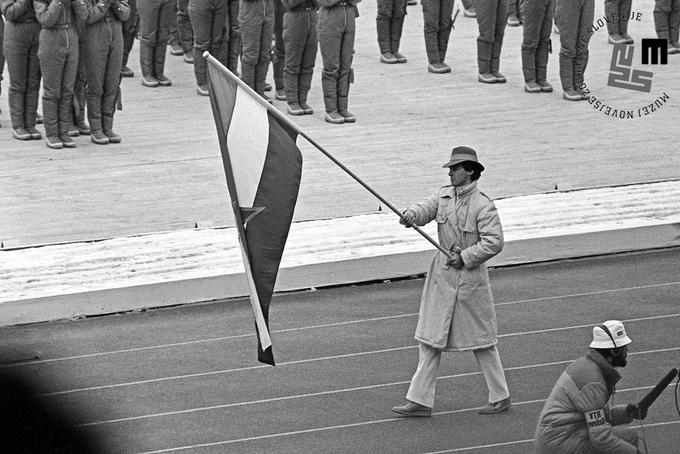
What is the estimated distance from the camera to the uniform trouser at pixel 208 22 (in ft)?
57.9

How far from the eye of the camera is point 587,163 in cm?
1539

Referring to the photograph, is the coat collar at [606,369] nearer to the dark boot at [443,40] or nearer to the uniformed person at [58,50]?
the uniformed person at [58,50]

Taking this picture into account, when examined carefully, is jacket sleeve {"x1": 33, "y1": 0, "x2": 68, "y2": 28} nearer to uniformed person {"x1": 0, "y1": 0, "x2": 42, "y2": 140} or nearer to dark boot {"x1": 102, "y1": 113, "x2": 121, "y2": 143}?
uniformed person {"x1": 0, "y1": 0, "x2": 42, "y2": 140}

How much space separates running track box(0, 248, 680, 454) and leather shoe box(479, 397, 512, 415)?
3.0 inches

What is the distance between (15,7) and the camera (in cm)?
1514

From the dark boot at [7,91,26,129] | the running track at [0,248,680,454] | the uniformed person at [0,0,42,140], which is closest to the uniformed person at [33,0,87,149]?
the uniformed person at [0,0,42,140]

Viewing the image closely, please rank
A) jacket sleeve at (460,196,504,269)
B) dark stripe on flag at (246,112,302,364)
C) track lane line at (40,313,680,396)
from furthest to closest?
track lane line at (40,313,680,396), jacket sleeve at (460,196,504,269), dark stripe on flag at (246,112,302,364)

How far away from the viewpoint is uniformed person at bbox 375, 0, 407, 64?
20203 millimetres

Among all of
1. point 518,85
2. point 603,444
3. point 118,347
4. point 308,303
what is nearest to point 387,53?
point 518,85

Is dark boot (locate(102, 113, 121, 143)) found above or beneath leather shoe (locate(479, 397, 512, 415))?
beneath

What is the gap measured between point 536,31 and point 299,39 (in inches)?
141

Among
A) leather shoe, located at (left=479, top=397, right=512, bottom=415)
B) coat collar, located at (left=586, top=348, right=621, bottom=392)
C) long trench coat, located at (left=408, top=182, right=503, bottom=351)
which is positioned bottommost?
leather shoe, located at (left=479, top=397, right=512, bottom=415)

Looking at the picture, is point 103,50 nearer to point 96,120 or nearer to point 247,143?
point 96,120

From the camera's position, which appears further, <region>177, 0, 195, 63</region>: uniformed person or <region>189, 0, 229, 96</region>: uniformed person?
<region>177, 0, 195, 63</region>: uniformed person
